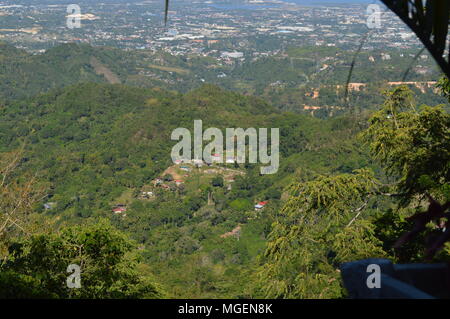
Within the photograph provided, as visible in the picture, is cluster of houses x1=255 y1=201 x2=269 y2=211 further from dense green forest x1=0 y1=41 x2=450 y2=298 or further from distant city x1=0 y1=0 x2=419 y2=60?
distant city x1=0 y1=0 x2=419 y2=60

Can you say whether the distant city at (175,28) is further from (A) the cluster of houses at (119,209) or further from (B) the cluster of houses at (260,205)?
(A) the cluster of houses at (119,209)

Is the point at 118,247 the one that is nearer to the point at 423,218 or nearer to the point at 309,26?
the point at 423,218

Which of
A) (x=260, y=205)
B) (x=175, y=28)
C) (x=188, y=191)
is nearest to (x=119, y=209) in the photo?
(x=188, y=191)

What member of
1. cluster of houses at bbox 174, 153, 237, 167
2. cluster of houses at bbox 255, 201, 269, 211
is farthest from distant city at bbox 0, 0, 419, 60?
cluster of houses at bbox 255, 201, 269, 211

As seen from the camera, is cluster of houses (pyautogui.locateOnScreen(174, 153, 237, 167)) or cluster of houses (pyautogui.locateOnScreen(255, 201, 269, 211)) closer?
cluster of houses (pyautogui.locateOnScreen(255, 201, 269, 211))

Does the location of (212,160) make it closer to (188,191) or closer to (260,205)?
(188,191)

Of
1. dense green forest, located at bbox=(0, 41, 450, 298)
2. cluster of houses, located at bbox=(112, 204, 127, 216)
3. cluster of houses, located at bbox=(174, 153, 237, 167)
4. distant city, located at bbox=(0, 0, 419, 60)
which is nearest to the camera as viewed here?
dense green forest, located at bbox=(0, 41, 450, 298)

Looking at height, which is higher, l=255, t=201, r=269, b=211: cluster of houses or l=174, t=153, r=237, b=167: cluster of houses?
l=174, t=153, r=237, b=167: cluster of houses

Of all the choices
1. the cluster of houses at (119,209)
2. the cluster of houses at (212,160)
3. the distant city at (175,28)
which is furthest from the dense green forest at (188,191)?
the distant city at (175,28)

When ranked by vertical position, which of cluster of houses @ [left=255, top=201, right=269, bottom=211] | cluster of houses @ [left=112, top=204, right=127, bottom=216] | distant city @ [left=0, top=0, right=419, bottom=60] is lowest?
cluster of houses @ [left=112, top=204, right=127, bottom=216]
